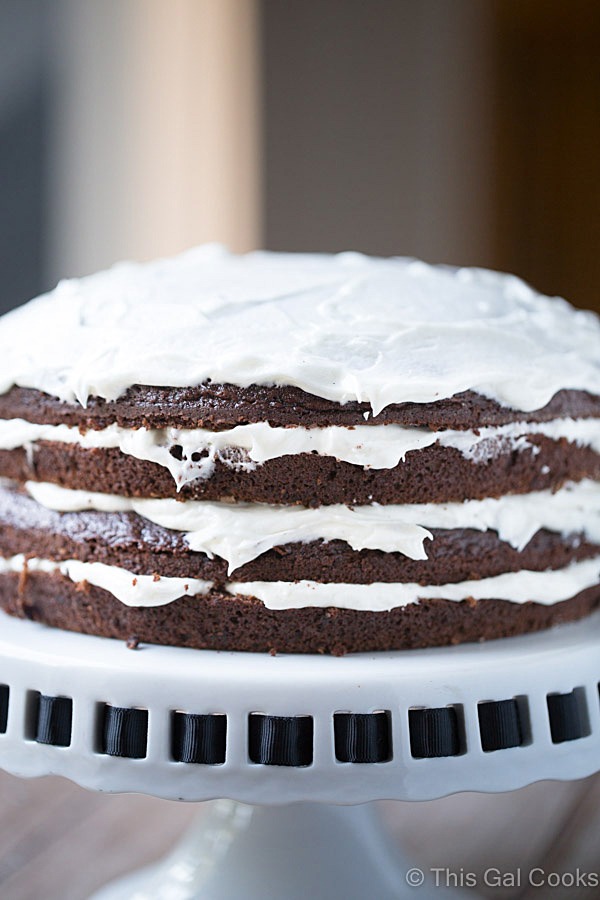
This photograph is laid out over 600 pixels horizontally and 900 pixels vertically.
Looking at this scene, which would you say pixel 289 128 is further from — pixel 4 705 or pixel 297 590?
pixel 4 705

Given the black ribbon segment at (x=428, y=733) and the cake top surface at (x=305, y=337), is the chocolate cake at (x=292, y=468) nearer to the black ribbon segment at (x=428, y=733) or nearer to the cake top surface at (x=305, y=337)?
the cake top surface at (x=305, y=337)

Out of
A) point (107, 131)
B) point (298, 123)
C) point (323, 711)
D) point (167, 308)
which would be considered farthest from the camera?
point (298, 123)

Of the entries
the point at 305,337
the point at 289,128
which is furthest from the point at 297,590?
the point at 289,128

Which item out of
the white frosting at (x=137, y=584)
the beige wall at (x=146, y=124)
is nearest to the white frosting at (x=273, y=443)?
the white frosting at (x=137, y=584)

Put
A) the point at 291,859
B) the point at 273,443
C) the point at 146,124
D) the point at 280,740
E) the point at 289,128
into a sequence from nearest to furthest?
the point at 280,740
the point at 273,443
the point at 291,859
the point at 146,124
the point at 289,128

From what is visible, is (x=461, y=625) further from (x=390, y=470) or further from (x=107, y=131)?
(x=107, y=131)

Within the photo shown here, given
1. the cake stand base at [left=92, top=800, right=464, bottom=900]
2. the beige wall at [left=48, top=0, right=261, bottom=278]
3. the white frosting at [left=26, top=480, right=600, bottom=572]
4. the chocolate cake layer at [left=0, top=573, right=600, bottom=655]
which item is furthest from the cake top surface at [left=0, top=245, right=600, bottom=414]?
the beige wall at [left=48, top=0, right=261, bottom=278]

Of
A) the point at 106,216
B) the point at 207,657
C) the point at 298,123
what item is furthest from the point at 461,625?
the point at 298,123

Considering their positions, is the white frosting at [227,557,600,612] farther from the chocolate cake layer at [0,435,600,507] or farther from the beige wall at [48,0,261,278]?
the beige wall at [48,0,261,278]
